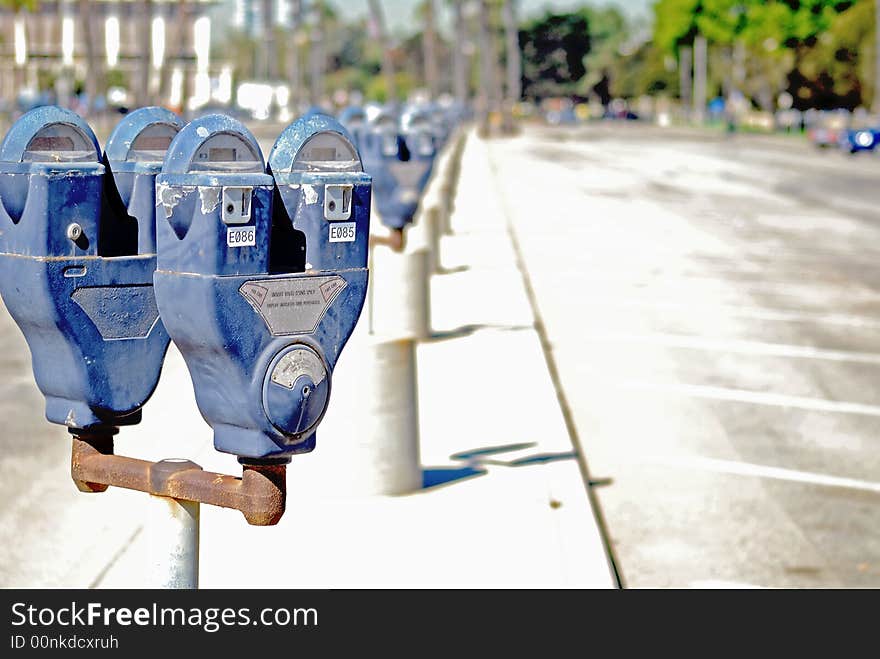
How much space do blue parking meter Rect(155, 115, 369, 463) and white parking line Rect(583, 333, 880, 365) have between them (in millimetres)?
8211

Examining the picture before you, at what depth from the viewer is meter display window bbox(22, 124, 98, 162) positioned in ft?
12.1

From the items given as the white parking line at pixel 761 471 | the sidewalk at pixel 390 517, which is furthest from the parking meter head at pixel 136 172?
the white parking line at pixel 761 471

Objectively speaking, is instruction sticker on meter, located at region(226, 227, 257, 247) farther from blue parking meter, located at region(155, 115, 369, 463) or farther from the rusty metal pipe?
the rusty metal pipe

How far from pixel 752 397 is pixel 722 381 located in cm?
54

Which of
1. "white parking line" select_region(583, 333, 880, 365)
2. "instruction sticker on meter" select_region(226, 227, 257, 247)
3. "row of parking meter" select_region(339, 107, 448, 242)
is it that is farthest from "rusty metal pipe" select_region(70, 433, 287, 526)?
"row of parking meter" select_region(339, 107, 448, 242)

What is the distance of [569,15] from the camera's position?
598 feet

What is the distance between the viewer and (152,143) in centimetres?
390

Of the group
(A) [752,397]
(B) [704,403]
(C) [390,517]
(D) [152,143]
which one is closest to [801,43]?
(A) [752,397]

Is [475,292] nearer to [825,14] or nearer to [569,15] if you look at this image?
[825,14]

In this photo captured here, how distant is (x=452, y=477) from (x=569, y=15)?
180 meters

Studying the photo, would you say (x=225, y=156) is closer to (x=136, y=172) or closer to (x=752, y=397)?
(x=136, y=172)

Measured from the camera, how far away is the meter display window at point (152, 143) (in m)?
3.86
